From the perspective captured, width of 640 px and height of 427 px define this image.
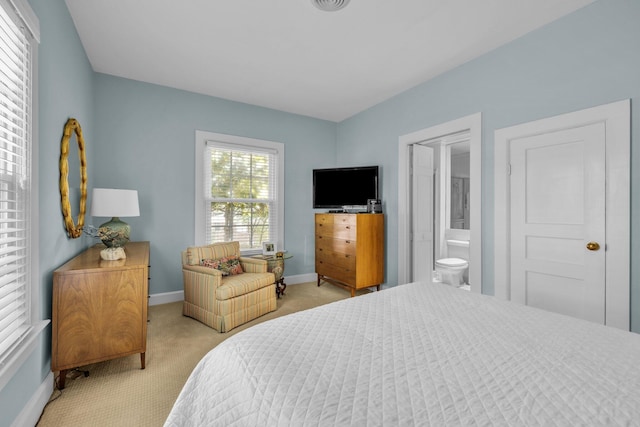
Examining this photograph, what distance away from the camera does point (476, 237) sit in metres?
2.87

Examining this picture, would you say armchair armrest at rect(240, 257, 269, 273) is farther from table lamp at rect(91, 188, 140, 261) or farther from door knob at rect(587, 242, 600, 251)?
door knob at rect(587, 242, 600, 251)

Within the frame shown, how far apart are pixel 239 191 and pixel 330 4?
2.61m

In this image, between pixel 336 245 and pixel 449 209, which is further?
pixel 449 209

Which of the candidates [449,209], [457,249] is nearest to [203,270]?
[457,249]

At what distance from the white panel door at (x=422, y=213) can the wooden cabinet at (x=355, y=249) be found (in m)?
0.44

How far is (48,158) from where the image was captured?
6.03 feet

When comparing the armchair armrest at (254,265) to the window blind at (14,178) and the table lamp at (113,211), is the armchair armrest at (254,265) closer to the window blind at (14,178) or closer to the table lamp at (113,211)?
the table lamp at (113,211)

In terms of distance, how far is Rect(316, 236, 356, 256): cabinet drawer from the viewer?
3775mm

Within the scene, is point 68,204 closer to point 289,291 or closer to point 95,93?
point 95,93

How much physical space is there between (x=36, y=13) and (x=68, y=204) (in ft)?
3.92

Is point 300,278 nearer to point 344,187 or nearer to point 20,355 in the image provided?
point 344,187

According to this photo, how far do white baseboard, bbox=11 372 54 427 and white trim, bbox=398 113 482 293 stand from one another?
3.31m

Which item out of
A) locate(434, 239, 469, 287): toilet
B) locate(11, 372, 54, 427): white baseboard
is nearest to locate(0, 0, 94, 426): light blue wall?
locate(11, 372, 54, 427): white baseboard

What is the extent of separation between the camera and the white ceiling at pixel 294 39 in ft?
7.26
